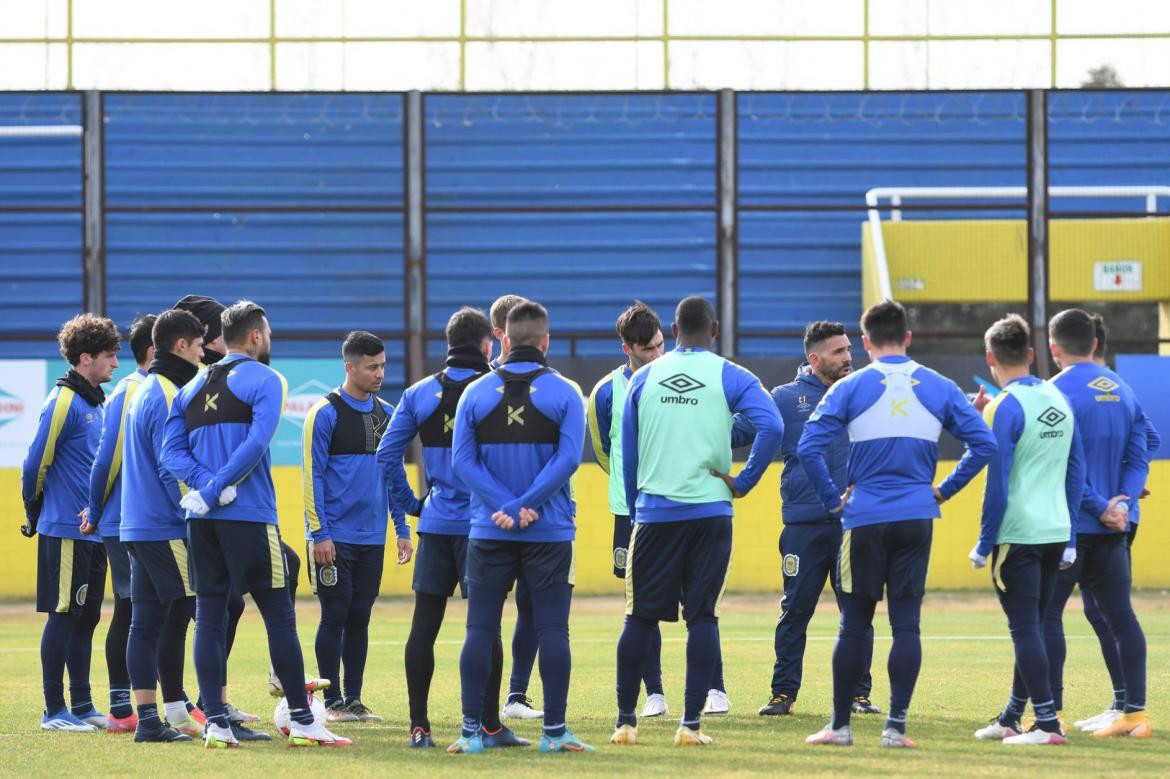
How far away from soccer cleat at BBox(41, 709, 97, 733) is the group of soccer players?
2 cm

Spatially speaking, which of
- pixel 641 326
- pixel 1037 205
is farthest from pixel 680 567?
pixel 1037 205

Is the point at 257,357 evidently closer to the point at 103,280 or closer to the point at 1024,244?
the point at 103,280

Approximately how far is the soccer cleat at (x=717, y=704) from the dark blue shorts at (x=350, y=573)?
1936mm

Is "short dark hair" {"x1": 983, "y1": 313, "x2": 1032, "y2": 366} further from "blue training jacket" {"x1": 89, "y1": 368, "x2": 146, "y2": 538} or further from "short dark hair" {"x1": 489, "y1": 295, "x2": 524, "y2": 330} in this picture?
"blue training jacket" {"x1": 89, "y1": 368, "x2": 146, "y2": 538}

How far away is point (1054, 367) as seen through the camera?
2086cm

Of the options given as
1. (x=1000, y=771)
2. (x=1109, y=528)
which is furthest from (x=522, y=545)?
(x=1109, y=528)

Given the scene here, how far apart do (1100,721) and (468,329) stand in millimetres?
3676

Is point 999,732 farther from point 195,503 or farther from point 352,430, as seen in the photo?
point 195,503

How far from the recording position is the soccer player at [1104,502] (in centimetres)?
821

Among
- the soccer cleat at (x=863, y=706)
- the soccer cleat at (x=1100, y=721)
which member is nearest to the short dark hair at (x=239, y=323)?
the soccer cleat at (x=863, y=706)

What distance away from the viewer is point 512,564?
25.4 ft

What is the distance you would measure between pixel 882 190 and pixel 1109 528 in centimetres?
1497

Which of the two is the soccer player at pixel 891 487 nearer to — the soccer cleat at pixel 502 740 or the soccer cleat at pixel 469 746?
the soccer cleat at pixel 502 740

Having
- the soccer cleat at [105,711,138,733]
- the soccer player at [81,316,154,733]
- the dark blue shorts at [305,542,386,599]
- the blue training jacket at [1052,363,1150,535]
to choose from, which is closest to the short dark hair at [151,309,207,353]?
the soccer player at [81,316,154,733]
